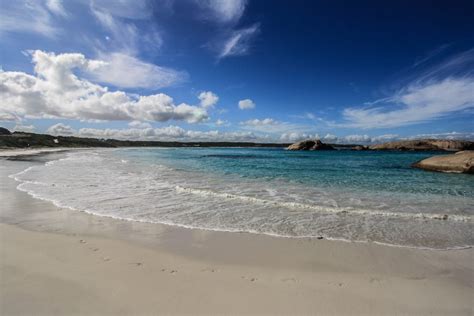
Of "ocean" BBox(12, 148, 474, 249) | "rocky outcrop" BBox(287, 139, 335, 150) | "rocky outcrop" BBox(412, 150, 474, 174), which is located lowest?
"ocean" BBox(12, 148, 474, 249)

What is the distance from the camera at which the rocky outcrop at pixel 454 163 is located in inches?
837

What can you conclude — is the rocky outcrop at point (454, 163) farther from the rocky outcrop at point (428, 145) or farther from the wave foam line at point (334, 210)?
the rocky outcrop at point (428, 145)

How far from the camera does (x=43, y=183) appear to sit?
1447cm

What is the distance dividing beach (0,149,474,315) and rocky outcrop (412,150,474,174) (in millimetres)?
20427

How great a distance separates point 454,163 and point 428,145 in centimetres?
8668

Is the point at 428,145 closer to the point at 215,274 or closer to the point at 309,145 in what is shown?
the point at 309,145

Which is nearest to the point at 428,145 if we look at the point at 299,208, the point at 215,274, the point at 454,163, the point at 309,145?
the point at 309,145

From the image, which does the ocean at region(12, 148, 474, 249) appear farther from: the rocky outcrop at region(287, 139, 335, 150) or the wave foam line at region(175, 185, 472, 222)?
the rocky outcrop at region(287, 139, 335, 150)

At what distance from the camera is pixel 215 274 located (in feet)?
15.3

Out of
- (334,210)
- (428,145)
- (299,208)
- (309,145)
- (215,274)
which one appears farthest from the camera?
(309,145)

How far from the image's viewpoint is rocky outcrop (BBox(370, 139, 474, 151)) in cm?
8469

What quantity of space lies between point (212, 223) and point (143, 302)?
4.27 m

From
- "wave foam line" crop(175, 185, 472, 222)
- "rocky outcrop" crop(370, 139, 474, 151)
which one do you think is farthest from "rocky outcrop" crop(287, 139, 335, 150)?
"wave foam line" crop(175, 185, 472, 222)

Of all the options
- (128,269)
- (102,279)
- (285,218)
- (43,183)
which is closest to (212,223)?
(285,218)
